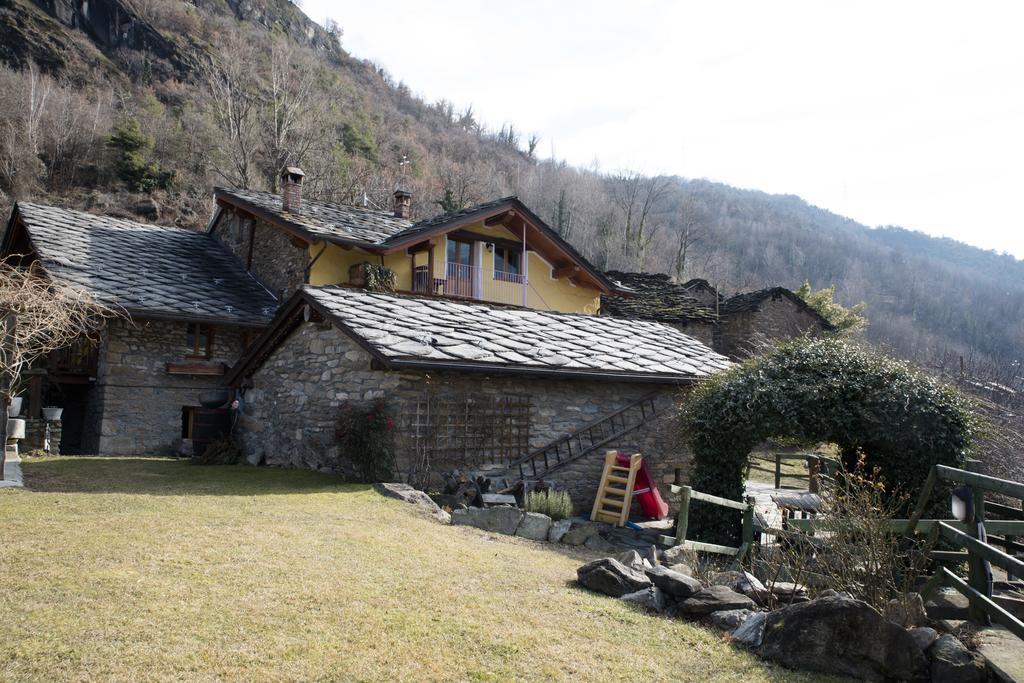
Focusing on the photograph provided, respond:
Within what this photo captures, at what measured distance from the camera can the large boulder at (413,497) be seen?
8992 mm

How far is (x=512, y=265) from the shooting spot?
2180 centimetres

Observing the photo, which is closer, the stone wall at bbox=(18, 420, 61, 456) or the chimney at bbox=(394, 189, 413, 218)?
the stone wall at bbox=(18, 420, 61, 456)

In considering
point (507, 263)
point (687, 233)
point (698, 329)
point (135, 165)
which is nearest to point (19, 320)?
point (507, 263)

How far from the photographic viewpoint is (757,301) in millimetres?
27188

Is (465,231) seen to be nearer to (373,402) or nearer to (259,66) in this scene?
(373,402)

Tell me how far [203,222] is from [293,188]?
52.9 feet

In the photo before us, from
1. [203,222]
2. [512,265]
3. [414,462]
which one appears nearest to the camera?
[414,462]

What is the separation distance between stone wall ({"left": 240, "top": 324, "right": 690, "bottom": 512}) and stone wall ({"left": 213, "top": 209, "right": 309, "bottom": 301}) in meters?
5.01

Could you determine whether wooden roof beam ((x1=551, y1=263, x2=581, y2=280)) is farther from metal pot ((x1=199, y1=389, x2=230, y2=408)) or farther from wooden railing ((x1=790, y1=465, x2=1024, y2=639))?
wooden railing ((x1=790, y1=465, x2=1024, y2=639))

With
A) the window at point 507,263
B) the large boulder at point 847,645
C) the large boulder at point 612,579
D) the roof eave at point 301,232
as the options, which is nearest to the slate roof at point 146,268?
the roof eave at point 301,232

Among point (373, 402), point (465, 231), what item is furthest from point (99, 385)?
point (465, 231)

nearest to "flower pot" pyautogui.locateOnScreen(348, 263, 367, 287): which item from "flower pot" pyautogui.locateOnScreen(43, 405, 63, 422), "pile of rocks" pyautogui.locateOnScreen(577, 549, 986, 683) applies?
"flower pot" pyautogui.locateOnScreen(43, 405, 63, 422)

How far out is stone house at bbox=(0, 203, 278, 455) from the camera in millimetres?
15312

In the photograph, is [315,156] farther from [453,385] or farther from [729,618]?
[729,618]
